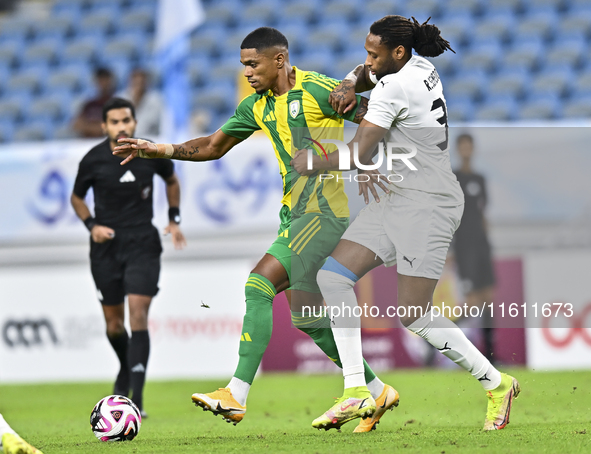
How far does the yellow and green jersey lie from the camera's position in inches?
198

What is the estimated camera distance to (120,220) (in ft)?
21.6

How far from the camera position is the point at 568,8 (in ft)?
44.2

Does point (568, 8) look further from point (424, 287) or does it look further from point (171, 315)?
point (424, 287)

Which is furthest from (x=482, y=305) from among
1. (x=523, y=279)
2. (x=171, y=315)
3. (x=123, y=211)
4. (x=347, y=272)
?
(x=347, y=272)

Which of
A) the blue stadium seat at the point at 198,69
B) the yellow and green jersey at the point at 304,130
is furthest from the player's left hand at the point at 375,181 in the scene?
the blue stadium seat at the point at 198,69

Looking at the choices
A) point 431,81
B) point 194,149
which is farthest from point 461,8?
point 431,81

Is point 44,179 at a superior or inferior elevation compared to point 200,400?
superior

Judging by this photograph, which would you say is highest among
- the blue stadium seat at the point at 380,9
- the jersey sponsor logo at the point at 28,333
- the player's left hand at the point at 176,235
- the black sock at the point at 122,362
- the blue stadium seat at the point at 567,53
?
the blue stadium seat at the point at 380,9

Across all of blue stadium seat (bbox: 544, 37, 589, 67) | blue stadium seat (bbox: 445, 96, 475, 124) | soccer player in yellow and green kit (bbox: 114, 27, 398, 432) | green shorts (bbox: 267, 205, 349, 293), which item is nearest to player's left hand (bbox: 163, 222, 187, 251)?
soccer player in yellow and green kit (bbox: 114, 27, 398, 432)

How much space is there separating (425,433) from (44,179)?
672 centimetres

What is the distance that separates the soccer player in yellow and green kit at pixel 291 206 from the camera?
4.90m

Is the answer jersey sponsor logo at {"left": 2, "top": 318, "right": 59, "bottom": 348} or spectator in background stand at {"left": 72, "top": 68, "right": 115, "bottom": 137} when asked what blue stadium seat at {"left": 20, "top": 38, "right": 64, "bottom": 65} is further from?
jersey sponsor logo at {"left": 2, "top": 318, "right": 59, "bottom": 348}

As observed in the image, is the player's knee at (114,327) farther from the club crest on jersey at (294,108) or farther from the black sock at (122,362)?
the club crest on jersey at (294,108)

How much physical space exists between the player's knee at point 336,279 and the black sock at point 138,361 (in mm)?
1900
